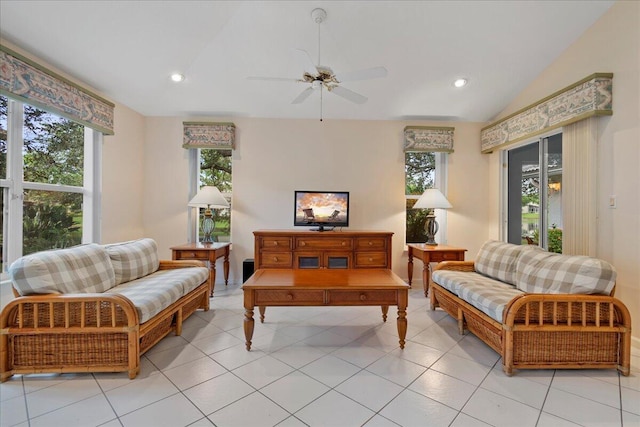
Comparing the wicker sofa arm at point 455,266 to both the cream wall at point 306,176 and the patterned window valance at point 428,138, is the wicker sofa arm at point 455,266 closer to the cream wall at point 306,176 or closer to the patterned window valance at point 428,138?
the cream wall at point 306,176

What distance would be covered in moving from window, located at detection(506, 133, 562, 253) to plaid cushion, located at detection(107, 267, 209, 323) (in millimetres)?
4010

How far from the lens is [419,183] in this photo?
4.23 m

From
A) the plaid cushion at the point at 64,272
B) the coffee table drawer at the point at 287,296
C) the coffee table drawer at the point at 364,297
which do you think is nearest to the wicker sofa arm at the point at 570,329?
the coffee table drawer at the point at 364,297

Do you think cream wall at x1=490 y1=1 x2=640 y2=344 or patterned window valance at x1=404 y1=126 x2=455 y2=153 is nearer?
cream wall at x1=490 y1=1 x2=640 y2=344

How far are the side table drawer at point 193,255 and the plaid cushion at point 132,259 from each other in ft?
1.40

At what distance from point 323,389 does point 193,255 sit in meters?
2.44

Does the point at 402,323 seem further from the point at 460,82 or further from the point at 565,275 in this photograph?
the point at 460,82

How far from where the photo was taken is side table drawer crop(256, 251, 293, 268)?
3562 millimetres

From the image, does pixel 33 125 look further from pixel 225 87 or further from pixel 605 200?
pixel 605 200

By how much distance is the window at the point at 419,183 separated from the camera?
4.19 meters

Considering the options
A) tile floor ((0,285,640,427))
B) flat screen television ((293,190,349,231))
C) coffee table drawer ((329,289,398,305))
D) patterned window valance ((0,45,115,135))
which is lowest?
tile floor ((0,285,640,427))

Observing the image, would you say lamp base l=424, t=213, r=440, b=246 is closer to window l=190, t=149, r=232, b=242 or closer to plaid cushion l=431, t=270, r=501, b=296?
plaid cushion l=431, t=270, r=501, b=296

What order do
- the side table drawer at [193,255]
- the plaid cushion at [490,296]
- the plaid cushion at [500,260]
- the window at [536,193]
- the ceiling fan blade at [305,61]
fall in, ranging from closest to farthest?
1. the plaid cushion at [490,296]
2. the plaid cushion at [500,260]
3. the ceiling fan blade at [305,61]
4. the window at [536,193]
5. the side table drawer at [193,255]

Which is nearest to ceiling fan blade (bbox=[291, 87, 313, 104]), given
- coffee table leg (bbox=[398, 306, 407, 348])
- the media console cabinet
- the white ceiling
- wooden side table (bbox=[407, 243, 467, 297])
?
the white ceiling
